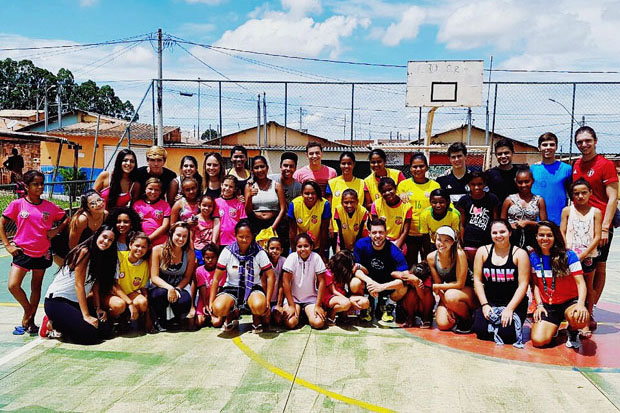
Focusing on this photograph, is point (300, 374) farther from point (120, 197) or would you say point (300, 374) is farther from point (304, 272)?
point (120, 197)

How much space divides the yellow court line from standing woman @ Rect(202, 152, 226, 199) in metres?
1.69

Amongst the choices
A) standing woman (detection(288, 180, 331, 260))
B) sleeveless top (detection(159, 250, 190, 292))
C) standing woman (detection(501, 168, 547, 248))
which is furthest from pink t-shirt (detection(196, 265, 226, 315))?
standing woman (detection(501, 168, 547, 248))

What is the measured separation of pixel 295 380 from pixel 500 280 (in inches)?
86.8

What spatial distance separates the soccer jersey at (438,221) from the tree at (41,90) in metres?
56.4

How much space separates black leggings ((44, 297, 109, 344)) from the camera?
448cm

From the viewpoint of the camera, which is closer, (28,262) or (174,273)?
(28,262)

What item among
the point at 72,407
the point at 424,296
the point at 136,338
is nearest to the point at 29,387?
the point at 72,407

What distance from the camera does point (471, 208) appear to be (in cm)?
518

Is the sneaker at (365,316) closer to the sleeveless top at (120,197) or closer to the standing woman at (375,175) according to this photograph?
the standing woman at (375,175)

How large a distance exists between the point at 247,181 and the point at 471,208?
2406 mm

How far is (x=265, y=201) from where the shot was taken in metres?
5.46

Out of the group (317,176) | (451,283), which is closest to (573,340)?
(451,283)

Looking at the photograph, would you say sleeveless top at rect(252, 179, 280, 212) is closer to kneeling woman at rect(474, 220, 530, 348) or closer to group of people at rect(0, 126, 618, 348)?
group of people at rect(0, 126, 618, 348)

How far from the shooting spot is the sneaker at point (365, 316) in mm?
5277
